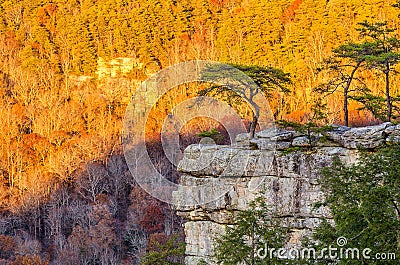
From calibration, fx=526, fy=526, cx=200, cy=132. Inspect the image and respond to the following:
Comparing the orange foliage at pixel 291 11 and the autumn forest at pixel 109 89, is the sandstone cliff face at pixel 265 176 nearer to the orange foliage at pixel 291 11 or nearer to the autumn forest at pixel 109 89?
the autumn forest at pixel 109 89

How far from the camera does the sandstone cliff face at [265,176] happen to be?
19.0 m

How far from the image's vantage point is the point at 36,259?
33938 mm

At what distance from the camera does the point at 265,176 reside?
66.7 ft

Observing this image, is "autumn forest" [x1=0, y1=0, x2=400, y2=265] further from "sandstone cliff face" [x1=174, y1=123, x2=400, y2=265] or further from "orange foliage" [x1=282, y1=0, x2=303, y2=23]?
"sandstone cliff face" [x1=174, y1=123, x2=400, y2=265]

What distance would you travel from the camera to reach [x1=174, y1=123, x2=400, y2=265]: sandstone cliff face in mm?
18984

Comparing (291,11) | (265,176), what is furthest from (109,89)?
(265,176)

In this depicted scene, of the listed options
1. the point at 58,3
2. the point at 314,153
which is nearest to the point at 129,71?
the point at 58,3

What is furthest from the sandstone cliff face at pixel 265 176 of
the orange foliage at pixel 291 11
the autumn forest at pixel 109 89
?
the orange foliage at pixel 291 11

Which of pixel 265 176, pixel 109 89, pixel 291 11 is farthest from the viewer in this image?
pixel 291 11

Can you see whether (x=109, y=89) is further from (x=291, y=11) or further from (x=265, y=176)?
(x=265, y=176)

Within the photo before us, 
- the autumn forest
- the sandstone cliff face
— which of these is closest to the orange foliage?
the autumn forest

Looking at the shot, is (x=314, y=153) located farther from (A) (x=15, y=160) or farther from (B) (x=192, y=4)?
(B) (x=192, y=4)

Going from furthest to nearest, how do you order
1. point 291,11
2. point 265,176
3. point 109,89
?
point 291,11, point 109,89, point 265,176

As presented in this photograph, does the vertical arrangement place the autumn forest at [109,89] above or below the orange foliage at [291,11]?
below
